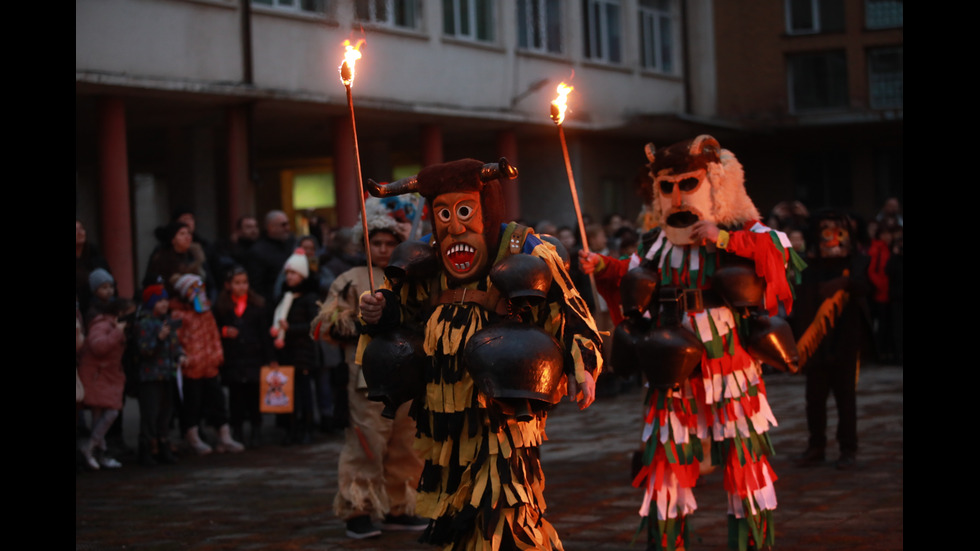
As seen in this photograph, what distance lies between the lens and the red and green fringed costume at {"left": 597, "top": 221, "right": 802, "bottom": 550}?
247 inches

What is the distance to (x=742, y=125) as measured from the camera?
28844mm

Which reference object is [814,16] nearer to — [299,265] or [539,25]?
[539,25]

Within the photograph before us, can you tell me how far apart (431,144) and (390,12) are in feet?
7.98

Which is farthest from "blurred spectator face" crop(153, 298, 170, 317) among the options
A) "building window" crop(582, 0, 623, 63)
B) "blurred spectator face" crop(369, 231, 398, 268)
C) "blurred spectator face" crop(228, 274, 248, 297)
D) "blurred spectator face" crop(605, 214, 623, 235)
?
"building window" crop(582, 0, 623, 63)

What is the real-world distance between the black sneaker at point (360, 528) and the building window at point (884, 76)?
87.5 ft

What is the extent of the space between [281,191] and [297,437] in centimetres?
1526

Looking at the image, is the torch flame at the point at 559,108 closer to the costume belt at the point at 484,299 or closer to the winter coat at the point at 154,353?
the costume belt at the point at 484,299

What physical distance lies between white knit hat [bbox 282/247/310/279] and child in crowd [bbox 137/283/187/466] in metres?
1.16

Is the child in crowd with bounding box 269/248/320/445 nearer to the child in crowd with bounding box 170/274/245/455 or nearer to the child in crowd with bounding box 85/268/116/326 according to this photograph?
the child in crowd with bounding box 170/274/245/455

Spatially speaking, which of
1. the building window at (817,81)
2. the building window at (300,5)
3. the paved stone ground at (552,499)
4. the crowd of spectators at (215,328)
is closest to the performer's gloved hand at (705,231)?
the paved stone ground at (552,499)

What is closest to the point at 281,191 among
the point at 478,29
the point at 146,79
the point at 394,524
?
the point at 478,29

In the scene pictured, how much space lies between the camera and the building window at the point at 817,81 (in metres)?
31.4

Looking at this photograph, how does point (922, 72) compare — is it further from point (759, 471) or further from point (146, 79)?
point (146, 79)

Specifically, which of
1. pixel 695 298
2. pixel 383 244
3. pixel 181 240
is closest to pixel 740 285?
pixel 695 298
